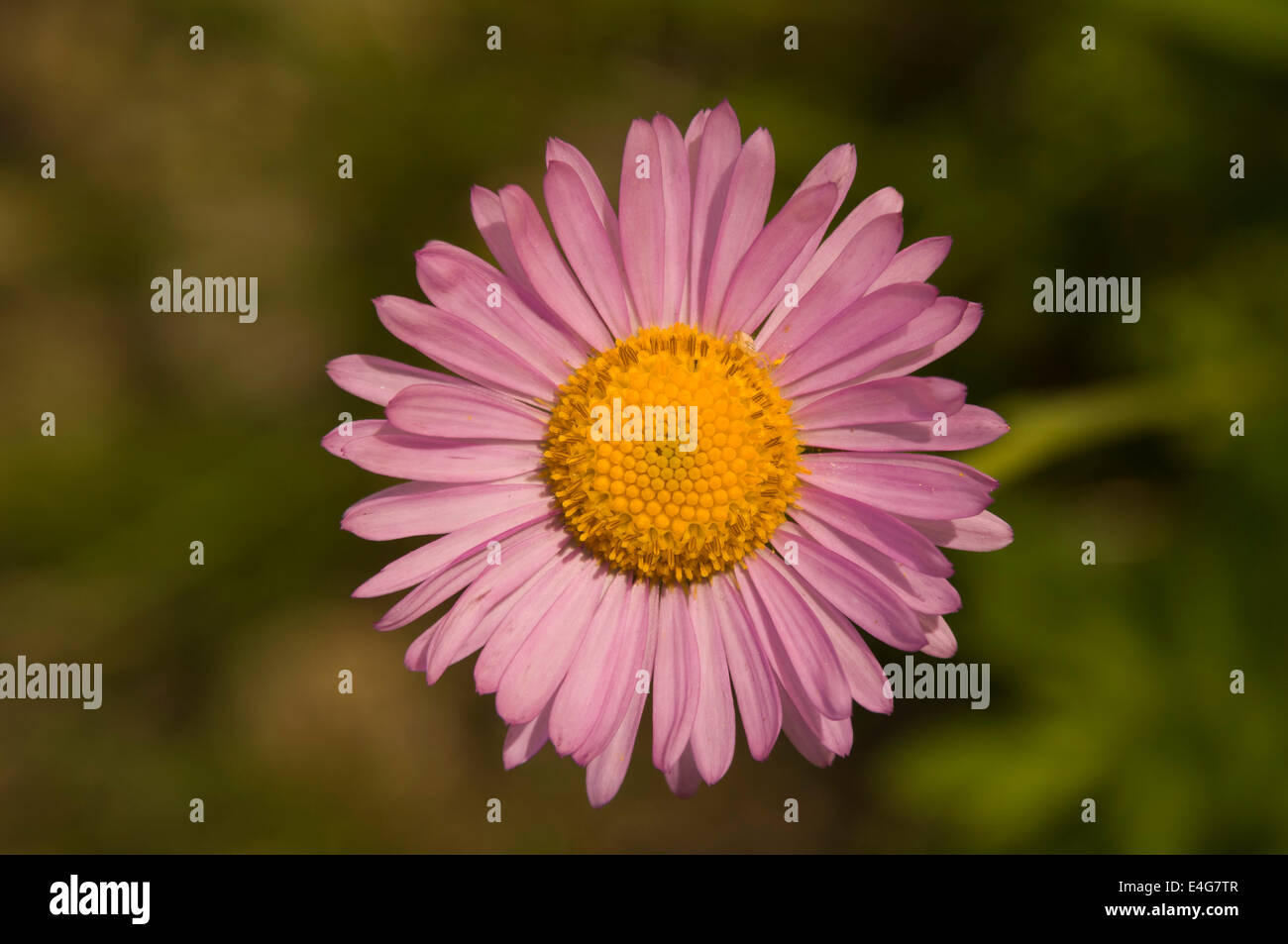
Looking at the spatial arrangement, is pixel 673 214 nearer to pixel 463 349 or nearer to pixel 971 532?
pixel 463 349

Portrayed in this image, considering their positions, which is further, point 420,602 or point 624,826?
point 624,826

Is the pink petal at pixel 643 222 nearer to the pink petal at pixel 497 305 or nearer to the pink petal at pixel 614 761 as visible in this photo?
the pink petal at pixel 497 305

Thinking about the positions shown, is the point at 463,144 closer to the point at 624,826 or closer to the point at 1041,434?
the point at 1041,434

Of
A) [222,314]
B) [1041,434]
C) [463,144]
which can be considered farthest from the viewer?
[222,314]

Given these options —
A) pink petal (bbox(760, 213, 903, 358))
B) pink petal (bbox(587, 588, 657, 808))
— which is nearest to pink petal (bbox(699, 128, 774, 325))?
pink petal (bbox(760, 213, 903, 358))

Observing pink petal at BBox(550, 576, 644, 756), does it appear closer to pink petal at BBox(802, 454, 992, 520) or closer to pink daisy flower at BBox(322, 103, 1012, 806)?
pink daisy flower at BBox(322, 103, 1012, 806)

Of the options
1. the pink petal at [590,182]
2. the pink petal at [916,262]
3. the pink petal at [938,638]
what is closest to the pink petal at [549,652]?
the pink petal at [938,638]

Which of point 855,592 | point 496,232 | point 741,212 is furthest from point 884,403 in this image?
point 496,232

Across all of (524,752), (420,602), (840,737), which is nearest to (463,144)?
(420,602)

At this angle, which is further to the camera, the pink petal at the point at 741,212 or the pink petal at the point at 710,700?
the pink petal at the point at 710,700
